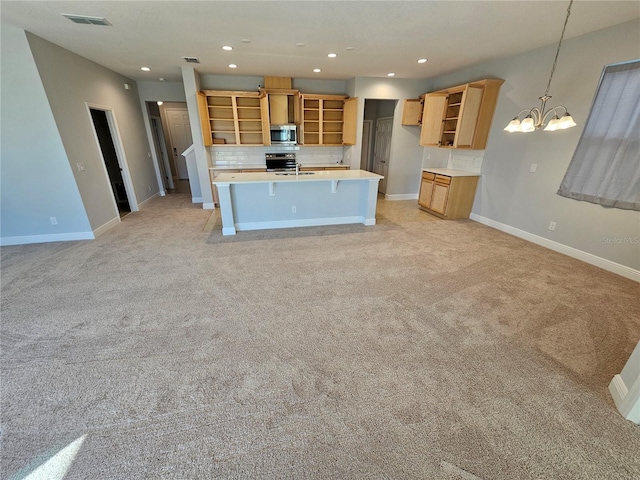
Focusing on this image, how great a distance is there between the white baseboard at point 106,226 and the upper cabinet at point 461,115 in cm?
634

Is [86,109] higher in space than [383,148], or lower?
higher

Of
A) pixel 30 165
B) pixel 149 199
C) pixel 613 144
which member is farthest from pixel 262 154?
A: pixel 613 144

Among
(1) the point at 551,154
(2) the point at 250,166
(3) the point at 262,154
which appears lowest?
(2) the point at 250,166

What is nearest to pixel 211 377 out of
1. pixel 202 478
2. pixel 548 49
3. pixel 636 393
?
pixel 202 478

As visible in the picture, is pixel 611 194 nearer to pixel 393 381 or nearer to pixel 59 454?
pixel 393 381

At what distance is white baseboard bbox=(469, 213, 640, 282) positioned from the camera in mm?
3129

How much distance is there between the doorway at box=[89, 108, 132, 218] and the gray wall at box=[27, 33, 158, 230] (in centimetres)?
33

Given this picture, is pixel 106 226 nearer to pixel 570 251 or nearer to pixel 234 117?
pixel 234 117

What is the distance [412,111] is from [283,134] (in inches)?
118

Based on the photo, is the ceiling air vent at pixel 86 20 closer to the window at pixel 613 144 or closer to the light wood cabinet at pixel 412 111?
the light wood cabinet at pixel 412 111

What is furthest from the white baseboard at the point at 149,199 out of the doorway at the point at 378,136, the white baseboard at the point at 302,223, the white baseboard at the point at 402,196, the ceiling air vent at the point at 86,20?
the white baseboard at the point at 402,196

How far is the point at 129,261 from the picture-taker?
3.51 meters

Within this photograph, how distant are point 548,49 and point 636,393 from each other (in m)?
4.36

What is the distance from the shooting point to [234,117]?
577 centimetres
